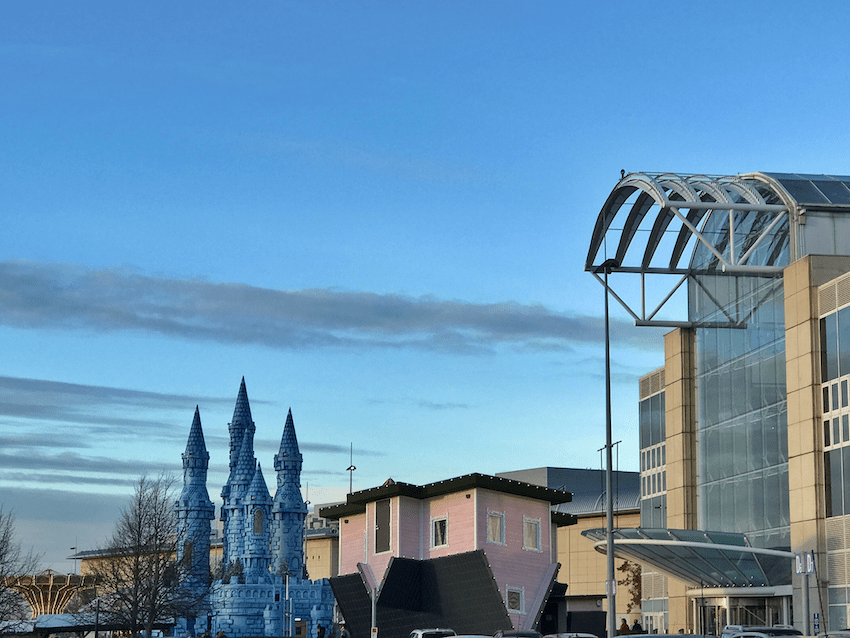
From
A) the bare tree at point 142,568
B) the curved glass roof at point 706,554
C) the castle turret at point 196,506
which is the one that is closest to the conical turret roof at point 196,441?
the castle turret at point 196,506

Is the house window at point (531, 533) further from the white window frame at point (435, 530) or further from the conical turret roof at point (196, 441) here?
the conical turret roof at point (196, 441)

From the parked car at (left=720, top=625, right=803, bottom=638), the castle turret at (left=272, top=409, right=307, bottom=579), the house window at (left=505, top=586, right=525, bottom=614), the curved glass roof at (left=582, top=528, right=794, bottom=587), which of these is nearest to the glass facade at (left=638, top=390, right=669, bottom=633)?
the curved glass roof at (left=582, top=528, right=794, bottom=587)

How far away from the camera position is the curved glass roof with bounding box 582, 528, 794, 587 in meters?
44.1

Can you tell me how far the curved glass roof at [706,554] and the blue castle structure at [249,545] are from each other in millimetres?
61179

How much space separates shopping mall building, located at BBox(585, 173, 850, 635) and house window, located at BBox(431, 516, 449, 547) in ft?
24.4

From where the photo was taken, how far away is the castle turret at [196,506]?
110688 millimetres

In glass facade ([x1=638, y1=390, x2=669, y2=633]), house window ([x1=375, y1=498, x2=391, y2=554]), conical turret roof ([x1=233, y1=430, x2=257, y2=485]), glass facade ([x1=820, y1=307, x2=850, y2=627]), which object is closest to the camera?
glass facade ([x1=820, y1=307, x2=850, y2=627])

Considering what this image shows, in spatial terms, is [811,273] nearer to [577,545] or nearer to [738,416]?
[738,416]

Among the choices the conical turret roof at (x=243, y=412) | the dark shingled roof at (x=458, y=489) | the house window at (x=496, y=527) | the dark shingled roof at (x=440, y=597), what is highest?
the conical turret roof at (x=243, y=412)

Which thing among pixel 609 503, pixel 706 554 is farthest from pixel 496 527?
pixel 609 503

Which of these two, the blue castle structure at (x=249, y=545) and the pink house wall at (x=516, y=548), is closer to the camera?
the pink house wall at (x=516, y=548)

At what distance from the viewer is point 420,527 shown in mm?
53406

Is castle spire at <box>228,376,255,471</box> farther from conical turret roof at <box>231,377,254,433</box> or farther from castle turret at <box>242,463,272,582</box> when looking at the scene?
castle turret at <box>242,463,272,582</box>

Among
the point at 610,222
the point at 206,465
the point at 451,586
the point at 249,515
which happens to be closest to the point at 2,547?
the point at 451,586
